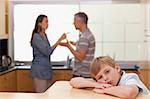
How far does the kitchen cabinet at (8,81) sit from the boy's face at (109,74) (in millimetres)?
2401

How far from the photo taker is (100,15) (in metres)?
5.03

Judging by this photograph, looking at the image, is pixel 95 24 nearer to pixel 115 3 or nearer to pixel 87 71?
pixel 115 3

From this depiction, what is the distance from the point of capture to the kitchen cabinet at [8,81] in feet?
13.6

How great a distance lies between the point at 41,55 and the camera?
4.00 metres

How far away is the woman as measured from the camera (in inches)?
154

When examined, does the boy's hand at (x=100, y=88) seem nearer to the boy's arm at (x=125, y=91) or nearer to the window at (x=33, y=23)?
the boy's arm at (x=125, y=91)

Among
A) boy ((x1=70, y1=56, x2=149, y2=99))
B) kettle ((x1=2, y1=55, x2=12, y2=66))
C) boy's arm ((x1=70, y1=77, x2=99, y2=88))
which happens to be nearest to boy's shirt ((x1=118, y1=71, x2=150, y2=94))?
boy ((x1=70, y1=56, x2=149, y2=99))

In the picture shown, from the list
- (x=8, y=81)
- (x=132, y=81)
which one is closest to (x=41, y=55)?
(x=8, y=81)

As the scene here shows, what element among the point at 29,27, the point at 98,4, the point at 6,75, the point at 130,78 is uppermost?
the point at 98,4

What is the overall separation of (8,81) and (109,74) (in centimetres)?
272

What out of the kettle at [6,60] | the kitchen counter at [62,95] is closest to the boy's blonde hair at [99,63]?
the kitchen counter at [62,95]

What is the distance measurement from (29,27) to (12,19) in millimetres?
295

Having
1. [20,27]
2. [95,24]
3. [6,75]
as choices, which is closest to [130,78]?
[6,75]

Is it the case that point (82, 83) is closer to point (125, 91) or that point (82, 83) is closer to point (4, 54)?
point (125, 91)
